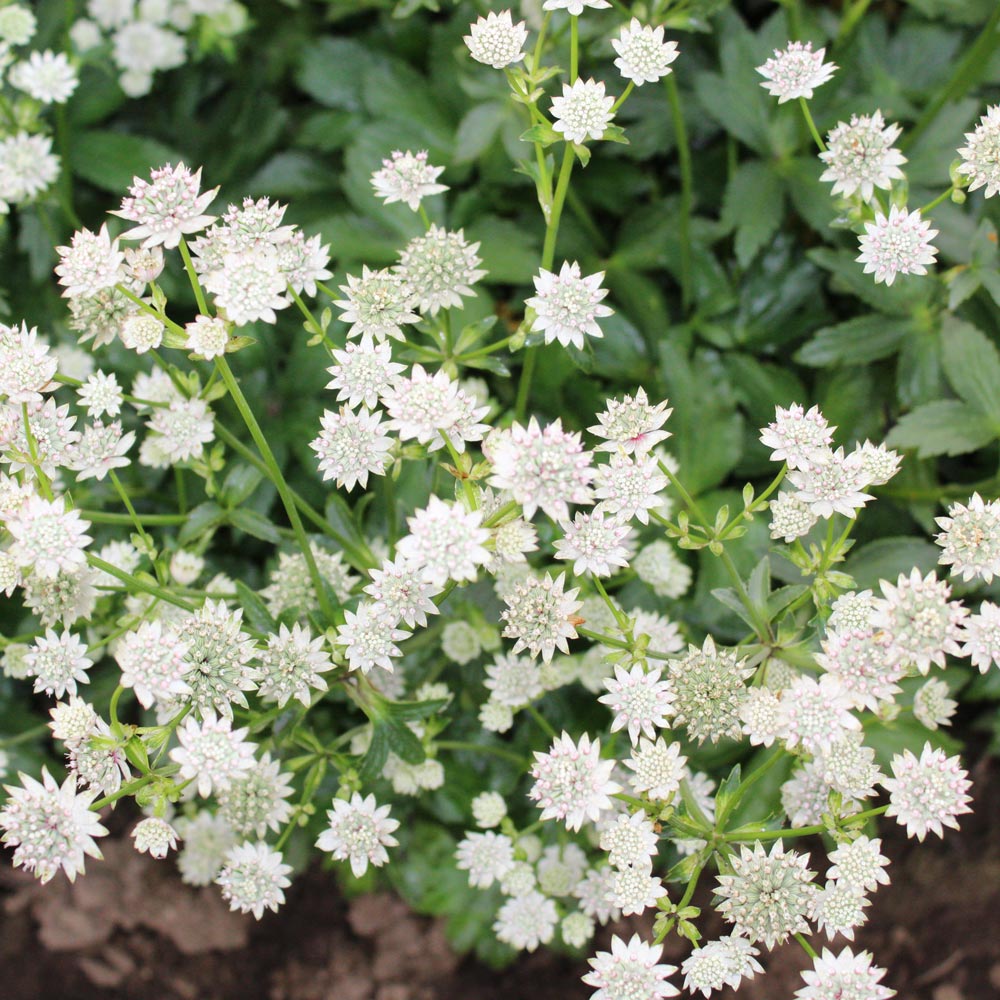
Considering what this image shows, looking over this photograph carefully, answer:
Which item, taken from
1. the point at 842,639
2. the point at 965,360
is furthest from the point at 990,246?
the point at 842,639

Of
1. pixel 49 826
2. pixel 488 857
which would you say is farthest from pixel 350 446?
pixel 488 857

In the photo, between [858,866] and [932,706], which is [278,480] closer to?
[858,866]

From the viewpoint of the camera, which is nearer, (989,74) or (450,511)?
(450,511)

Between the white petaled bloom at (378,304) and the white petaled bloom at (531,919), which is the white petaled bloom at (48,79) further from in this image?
the white petaled bloom at (531,919)

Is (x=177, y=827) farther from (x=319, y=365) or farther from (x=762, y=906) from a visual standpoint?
(x=762, y=906)

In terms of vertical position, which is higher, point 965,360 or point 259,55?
point 259,55
